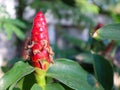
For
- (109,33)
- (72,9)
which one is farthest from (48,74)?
(72,9)

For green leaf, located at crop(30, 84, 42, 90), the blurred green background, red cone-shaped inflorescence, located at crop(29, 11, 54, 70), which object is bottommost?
the blurred green background

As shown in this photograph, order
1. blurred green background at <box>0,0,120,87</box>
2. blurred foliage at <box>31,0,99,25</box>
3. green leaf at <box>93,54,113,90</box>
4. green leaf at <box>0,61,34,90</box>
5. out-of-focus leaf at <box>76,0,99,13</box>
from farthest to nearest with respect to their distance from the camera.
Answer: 1. out-of-focus leaf at <box>76,0,99,13</box>
2. blurred foliage at <box>31,0,99,25</box>
3. blurred green background at <box>0,0,120,87</box>
4. green leaf at <box>93,54,113,90</box>
5. green leaf at <box>0,61,34,90</box>

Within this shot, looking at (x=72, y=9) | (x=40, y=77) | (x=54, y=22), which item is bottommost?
(x=54, y=22)

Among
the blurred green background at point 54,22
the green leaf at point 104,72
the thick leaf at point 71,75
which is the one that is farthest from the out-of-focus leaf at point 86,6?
the thick leaf at point 71,75

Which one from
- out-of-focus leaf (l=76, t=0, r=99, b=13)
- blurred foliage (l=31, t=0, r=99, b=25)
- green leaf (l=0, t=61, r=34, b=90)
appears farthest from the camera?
out-of-focus leaf (l=76, t=0, r=99, b=13)

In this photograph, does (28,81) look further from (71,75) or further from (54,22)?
(54,22)

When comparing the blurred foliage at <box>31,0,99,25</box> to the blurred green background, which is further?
the blurred foliage at <box>31,0,99,25</box>

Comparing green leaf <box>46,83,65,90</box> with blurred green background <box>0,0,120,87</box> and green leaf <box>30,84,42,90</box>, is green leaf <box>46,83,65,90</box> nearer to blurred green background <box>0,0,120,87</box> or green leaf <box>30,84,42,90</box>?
green leaf <box>30,84,42,90</box>

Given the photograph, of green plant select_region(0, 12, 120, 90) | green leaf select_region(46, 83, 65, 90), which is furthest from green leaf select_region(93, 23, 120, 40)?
green leaf select_region(46, 83, 65, 90)
